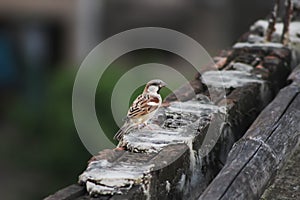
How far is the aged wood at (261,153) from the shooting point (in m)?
2.05

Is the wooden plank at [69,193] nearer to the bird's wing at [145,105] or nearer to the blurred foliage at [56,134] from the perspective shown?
the bird's wing at [145,105]

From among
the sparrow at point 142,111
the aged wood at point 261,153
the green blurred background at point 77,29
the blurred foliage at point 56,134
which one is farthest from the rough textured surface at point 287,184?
the green blurred background at point 77,29

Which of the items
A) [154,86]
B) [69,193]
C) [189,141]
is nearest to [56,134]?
[154,86]

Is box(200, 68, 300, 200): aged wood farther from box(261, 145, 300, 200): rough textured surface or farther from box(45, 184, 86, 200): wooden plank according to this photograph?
box(45, 184, 86, 200): wooden plank

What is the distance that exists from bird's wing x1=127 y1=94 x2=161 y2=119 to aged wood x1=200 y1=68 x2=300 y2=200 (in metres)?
0.32

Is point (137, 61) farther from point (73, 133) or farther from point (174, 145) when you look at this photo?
point (174, 145)

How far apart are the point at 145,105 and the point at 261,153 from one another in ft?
1.48

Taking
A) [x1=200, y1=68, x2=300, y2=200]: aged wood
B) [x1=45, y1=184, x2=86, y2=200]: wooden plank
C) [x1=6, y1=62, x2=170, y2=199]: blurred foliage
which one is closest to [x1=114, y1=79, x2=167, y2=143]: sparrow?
[x1=200, y1=68, x2=300, y2=200]: aged wood

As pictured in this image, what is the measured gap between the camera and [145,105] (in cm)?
256

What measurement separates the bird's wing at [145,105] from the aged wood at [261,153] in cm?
32

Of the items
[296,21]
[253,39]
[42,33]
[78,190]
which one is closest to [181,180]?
[78,190]

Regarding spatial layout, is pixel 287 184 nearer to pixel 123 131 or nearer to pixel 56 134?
pixel 123 131

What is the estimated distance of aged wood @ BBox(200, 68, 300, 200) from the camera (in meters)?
2.05

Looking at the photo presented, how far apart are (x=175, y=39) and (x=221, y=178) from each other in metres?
9.87
